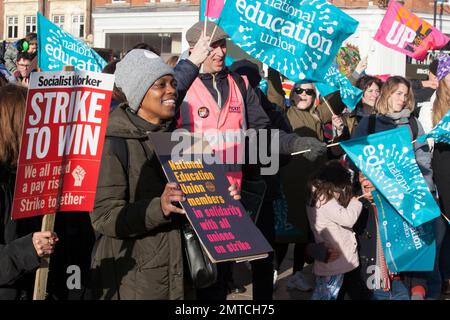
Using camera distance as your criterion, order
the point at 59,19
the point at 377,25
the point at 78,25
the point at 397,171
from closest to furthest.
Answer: the point at 397,171, the point at 377,25, the point at 78,25, the point at 59,19

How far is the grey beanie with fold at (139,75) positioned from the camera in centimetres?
455

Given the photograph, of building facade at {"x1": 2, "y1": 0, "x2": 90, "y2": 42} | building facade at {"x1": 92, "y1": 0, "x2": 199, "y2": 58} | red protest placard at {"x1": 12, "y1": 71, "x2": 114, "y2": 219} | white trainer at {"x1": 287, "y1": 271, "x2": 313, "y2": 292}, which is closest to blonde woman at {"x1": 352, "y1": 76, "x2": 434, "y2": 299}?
white trainer at {"x1": 287, "y1": 271, "x2": 313, "y2": 292}

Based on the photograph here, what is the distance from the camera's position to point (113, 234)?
4.30m

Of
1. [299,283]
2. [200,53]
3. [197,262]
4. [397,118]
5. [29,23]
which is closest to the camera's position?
[197,262]

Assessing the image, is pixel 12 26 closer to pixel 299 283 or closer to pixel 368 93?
pixel 368 93

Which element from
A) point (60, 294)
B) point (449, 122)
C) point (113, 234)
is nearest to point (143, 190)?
point (113, 234)

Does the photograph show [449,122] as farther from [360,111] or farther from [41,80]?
[41,80]

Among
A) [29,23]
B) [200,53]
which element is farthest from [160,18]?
[200,53]

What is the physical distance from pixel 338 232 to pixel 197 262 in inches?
114

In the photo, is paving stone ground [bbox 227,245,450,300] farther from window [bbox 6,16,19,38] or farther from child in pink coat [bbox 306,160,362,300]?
window [bbox 6,16,19,38]

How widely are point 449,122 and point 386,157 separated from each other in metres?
0.68

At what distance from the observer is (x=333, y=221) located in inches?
278

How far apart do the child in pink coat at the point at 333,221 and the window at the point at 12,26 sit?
1858 inches

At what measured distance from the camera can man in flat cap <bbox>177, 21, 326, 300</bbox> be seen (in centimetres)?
590
